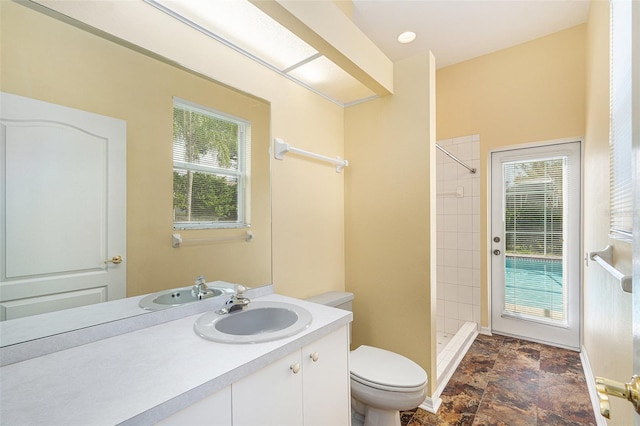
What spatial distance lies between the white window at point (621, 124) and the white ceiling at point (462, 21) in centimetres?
103

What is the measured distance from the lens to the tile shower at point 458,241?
2871 mm

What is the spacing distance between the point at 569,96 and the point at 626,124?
6.14ft

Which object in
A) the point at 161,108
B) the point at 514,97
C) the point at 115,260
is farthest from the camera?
the point at 514,97

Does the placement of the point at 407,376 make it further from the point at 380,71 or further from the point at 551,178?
the point at 551,178

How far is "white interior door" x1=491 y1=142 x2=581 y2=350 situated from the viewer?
8.36ft

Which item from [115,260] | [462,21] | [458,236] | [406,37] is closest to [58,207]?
[115,260]

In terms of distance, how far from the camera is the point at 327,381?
115 centimetres

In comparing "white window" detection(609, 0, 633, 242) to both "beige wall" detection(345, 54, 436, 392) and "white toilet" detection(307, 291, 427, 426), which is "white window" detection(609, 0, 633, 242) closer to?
"beige wall" detection(345, 54, 436, 392)

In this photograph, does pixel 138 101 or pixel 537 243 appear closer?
pixel 138 101

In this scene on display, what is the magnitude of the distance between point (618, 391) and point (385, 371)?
1.17m

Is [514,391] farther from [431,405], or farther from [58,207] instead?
[58,207]

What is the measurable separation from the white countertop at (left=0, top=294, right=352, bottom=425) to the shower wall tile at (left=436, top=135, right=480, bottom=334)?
2.43 meters

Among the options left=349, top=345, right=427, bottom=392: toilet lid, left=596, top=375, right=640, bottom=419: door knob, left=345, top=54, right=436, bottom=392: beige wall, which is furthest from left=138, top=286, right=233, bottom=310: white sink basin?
left=596, top=375, right=640, bottom=419: door knob

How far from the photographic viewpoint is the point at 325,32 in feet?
4.48
